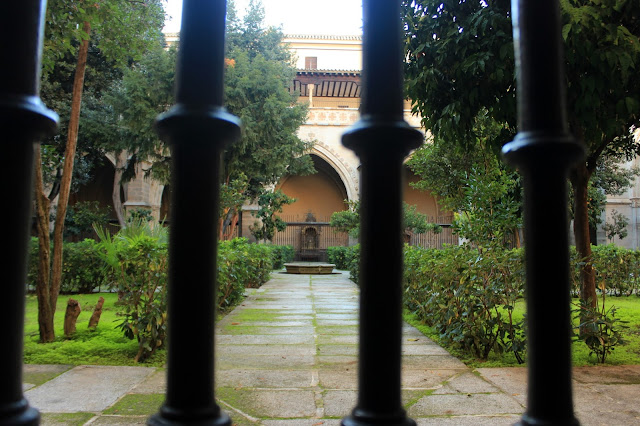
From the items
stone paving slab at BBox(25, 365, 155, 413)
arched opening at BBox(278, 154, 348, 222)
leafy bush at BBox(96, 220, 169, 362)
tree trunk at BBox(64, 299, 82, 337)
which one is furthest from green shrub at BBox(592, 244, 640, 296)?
arched opening at BBox(278, 154, 348, 222)

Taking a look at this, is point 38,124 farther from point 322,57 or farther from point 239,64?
point 322,57

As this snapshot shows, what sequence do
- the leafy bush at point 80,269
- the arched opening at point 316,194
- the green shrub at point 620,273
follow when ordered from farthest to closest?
the arched opening at point 316,194, the green shrub at point 620,273, the leafy bush at point 80,269

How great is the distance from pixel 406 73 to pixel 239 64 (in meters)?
10.0

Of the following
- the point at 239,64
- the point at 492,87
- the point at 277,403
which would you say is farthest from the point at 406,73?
the point at 239,64

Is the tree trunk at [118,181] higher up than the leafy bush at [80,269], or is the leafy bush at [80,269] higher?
the tree trunk at [118,181]

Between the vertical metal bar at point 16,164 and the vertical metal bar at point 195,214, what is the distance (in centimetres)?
15

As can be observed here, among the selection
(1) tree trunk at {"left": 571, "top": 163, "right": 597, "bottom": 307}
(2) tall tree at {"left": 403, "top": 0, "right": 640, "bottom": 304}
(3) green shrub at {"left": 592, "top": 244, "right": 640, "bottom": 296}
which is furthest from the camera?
(3) green shrub at {"left": 592, "top": 244, "right": 640, "bottom": 296}

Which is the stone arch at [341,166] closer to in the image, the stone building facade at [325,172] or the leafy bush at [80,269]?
the stone building facade at [325,172]

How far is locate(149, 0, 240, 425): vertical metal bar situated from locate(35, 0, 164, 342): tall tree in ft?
12.1

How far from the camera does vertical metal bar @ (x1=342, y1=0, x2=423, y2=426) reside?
63 cm

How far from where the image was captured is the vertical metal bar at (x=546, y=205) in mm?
593

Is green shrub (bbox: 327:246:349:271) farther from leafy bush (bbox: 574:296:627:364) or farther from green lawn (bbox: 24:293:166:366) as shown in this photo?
leafy bush (bbox: 574:296:627:364)

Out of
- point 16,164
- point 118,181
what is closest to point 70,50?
point 16,164

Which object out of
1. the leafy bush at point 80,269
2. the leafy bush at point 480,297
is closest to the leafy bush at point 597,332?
the leafy bush at point 480,297
